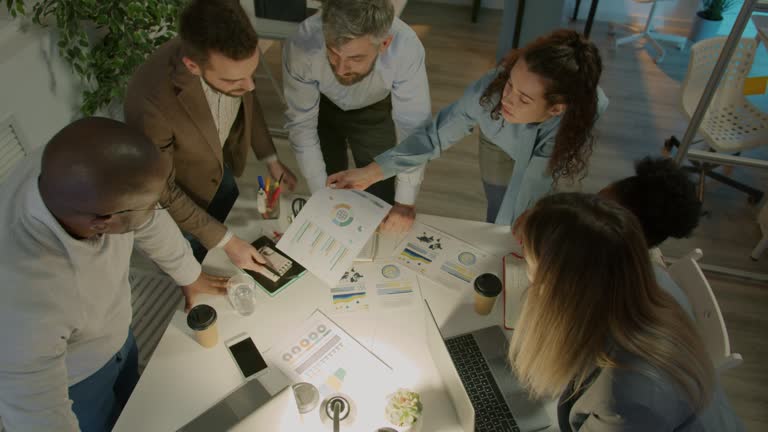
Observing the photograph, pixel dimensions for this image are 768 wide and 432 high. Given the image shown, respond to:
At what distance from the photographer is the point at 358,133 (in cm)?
239

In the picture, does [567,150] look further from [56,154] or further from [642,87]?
[642,87]

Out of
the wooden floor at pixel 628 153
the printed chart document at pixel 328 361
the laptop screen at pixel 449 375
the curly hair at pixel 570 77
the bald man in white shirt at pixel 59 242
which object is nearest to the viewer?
the bald man in white shirt at pixel 59 242

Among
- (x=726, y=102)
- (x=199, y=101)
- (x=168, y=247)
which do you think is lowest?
(x=726, y=102)

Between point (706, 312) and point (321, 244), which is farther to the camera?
point (321, 244)

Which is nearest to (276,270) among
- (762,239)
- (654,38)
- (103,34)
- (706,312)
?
(706,312)

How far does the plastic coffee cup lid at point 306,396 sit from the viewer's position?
1.43 meters

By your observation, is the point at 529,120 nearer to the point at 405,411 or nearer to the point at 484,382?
the point at 484,382

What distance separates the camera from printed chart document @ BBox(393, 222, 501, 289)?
6.00 ft

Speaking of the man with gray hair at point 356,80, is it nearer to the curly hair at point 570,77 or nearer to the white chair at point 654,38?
the curly hair at point 570,77

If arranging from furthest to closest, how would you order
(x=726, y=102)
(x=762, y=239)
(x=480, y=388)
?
(x=726, y=102)
(x=762, y=239)
(x=480, y=388)

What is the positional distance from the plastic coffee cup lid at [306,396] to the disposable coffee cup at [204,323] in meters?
0.32

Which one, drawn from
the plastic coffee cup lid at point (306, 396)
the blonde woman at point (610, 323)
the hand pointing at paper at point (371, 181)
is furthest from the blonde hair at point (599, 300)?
the hand pointing at paper at point (371, 181)

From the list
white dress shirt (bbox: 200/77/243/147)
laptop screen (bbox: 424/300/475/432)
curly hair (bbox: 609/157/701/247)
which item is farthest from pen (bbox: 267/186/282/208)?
curly hair (bbox: 609/157/701/247)

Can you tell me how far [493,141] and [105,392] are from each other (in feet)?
5.24
